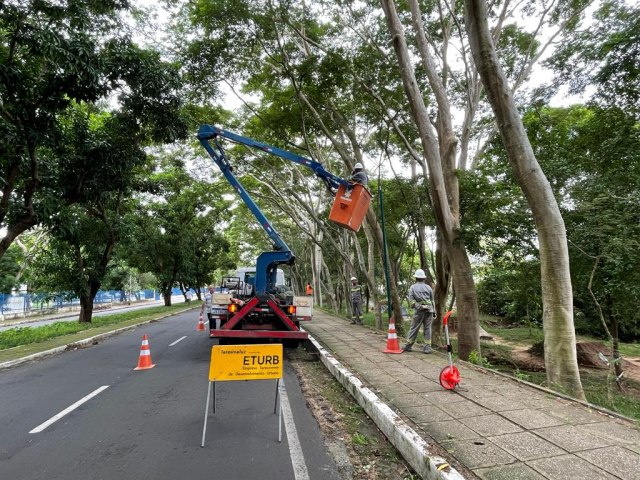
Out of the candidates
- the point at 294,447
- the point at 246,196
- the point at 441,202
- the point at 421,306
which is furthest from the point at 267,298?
the point at 294,447

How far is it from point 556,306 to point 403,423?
315cm

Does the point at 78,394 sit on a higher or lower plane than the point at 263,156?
lower

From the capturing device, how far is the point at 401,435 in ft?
13.0

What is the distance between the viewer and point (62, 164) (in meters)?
10.8

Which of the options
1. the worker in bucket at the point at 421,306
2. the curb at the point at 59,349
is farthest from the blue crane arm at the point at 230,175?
the curb at the point at 59,349

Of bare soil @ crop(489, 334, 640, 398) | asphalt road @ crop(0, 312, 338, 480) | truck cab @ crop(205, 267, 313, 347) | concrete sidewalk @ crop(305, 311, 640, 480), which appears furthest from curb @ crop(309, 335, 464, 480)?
bare soil @ crop(489, 334, 640, 398)

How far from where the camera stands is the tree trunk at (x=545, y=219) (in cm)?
559

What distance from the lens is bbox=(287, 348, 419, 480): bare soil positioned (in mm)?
3617

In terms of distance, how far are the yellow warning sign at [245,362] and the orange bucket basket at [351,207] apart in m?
3.46

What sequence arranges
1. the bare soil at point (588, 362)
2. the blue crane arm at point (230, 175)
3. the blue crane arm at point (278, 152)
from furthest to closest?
1. the bare soil at point (588, 362)
2. the blue crane arm at point (230, 175)
3. the blue crane arm at point (278, 152)

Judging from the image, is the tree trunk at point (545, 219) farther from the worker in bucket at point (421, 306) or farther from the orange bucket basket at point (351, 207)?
the orange bucket basket at point (351, 207)

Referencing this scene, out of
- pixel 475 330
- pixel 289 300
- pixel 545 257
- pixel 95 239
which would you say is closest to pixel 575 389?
pixel 545 257

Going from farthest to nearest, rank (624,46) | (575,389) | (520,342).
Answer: (520,342) < (624,46) < (575,389)

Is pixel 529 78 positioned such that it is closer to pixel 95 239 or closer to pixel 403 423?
pixel 403 423
